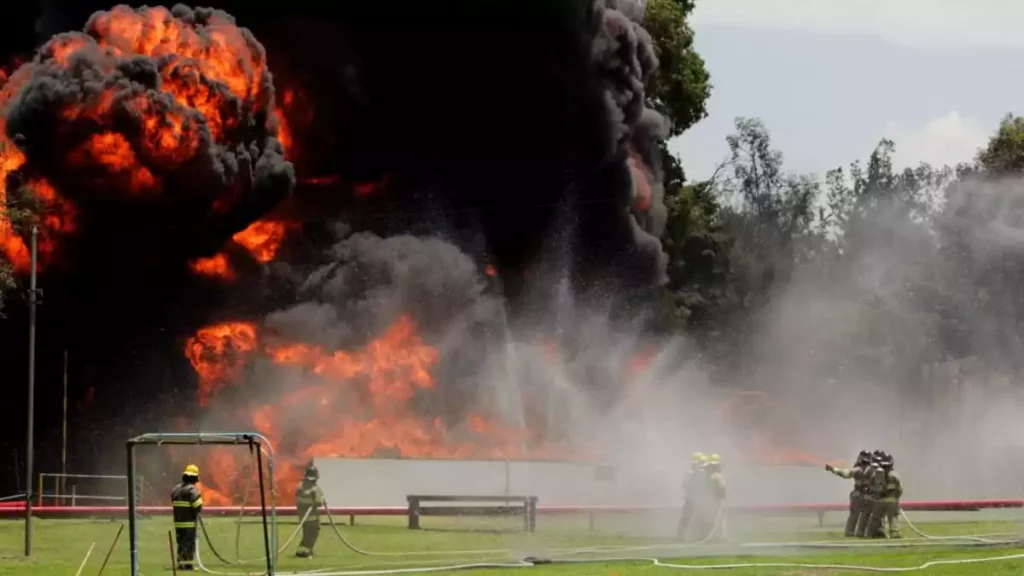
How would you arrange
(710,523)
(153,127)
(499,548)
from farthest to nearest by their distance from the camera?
1. (153,127)
2. (710,523)
3. (499,548)

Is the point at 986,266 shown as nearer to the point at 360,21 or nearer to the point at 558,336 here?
the point at 558,336

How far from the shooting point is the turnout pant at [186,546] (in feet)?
75.2

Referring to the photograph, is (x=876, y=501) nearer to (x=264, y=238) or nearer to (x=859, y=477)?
(x=859, y=477)

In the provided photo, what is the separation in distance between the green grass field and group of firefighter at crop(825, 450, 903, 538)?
79 cm

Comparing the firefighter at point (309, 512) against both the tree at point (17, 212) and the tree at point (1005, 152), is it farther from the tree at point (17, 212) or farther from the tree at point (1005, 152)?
the tree at point (1005, 152)

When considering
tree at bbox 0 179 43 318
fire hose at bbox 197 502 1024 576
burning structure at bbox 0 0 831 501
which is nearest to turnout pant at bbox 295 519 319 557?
fire hose at bbox 197 502 1024 576

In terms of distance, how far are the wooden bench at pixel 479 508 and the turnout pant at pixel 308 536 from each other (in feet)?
23.3

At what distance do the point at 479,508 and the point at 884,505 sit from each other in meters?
9.39

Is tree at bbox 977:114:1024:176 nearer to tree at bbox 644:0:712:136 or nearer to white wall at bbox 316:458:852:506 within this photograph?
tree at bbox 644:0:712:136

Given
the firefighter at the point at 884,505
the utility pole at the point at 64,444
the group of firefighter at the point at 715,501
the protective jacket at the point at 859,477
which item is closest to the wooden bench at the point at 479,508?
the group of firefighter at the point at 715,501

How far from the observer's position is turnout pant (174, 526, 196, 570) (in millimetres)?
22922

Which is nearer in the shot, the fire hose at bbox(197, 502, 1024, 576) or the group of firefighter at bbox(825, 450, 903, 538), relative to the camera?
the fire hose at bbox(197, 502, 1024, 576)

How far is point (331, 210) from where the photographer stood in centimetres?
5053

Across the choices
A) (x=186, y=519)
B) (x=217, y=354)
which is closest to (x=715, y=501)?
(x=186, y=519)
